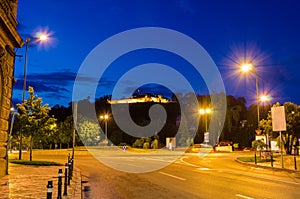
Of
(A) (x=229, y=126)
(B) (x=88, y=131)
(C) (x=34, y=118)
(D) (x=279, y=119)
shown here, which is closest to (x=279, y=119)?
(D) (x=279, y=119)

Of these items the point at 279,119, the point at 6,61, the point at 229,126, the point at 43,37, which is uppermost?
the point at 43,37

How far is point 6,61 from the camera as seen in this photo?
12.8 m

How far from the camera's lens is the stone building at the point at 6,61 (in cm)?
1201

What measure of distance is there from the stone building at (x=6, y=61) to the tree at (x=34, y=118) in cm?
745

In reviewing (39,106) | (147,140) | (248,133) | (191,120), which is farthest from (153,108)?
(39,106)

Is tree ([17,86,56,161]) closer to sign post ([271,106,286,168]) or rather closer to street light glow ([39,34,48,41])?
street light glow ([39,34,48,41])

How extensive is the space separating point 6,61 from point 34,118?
29.6 feet

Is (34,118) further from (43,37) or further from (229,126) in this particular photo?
(229,126)

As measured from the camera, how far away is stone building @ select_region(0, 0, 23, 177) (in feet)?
39.4

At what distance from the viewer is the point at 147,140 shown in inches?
2136

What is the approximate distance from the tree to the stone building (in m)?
7.45

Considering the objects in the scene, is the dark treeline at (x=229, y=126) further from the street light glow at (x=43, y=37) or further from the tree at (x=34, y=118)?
the street light glow at (x=43, y=37)

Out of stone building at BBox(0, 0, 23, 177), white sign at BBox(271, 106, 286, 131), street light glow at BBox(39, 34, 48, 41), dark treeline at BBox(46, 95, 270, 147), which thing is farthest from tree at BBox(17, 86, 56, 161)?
dark treeline at BBox(46, 95, 270, 147)

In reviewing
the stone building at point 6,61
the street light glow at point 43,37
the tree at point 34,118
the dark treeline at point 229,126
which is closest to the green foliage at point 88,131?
the dark treeline at point 229,126
